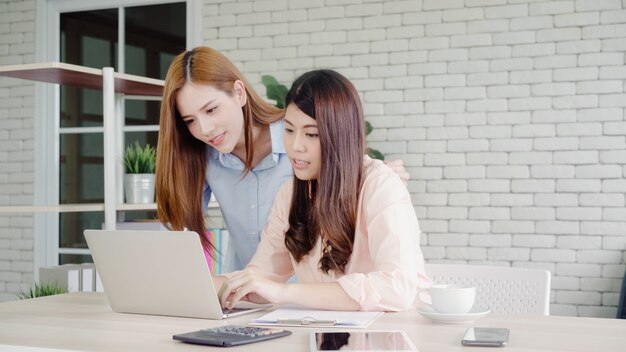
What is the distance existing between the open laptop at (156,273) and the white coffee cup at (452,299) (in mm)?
433

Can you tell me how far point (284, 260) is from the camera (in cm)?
215

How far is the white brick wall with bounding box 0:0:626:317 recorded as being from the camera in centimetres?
409

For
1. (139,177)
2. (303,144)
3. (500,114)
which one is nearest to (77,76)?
(139,177)

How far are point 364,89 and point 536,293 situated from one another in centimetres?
260

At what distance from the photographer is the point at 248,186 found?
8.03ft

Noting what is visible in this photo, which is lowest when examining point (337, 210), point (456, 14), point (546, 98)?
point (337, 210)

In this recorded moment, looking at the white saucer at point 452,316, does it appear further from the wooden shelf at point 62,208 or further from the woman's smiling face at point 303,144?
the wooden shelf at point 62,208

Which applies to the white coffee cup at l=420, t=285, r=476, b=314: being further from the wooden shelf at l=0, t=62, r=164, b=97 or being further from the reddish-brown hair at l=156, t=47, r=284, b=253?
the wooden shelf at l=0, t=62, r=164, b=97

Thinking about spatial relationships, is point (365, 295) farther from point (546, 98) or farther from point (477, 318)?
point (546, 98)

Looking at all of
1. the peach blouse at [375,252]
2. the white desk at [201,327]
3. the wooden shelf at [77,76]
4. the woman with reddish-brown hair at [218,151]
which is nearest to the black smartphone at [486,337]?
the white desk at [201,327]

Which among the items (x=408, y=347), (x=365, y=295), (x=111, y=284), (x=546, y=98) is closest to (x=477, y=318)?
(x=365, y=295)

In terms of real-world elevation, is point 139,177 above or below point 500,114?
below

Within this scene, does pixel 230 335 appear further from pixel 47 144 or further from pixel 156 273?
pixel 47 144

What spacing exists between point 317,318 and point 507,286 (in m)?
0.67
